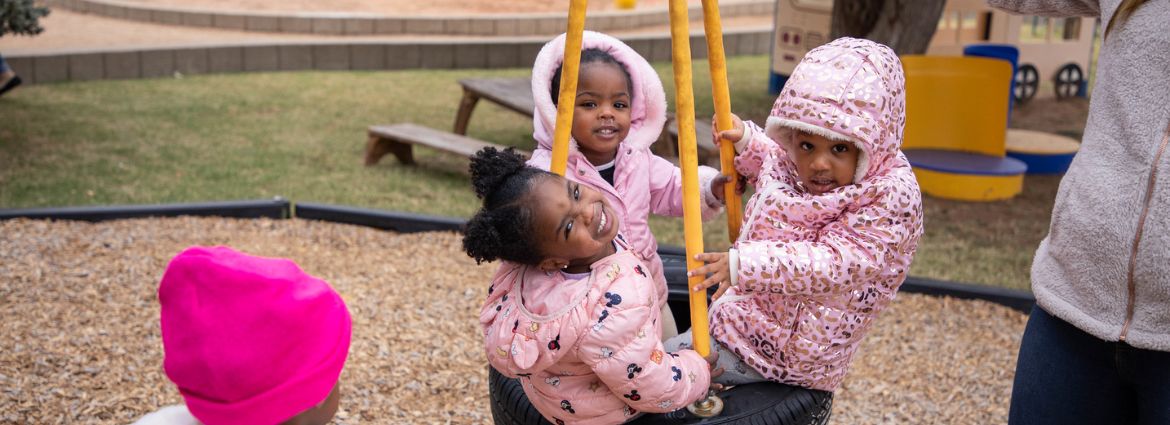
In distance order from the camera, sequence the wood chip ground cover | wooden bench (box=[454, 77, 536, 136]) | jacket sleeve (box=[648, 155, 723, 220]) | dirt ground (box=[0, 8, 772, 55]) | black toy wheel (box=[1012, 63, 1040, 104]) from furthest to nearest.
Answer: dirt ground (box=[0, 8, 772, 55]), black toy wheel (box=[1012, 63, 1040, 104]), wooden bench (box=[454, 77, 536, 136]), the wood chip ground cover, jacket sleeve (box=[648, 155, 723, 220])

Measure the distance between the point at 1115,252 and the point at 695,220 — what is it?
0.79 m

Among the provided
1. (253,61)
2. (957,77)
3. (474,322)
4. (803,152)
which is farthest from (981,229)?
(253,61)

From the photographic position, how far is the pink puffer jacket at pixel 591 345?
1.96 meters

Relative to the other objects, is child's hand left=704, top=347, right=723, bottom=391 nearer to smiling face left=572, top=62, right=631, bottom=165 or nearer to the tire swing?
the tire swing

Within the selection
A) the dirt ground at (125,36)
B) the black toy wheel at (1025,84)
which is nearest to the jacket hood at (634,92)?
the black toy wheel at (1025,84)

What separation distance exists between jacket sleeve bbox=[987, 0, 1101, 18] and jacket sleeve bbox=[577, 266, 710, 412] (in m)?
0.95

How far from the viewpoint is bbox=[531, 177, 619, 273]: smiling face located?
6.48ft

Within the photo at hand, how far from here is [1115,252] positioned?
182 centimetres

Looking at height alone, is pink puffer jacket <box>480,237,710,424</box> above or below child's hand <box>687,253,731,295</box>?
below

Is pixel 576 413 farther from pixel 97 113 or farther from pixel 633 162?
pixel 97 113

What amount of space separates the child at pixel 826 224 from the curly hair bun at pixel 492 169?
0.43m

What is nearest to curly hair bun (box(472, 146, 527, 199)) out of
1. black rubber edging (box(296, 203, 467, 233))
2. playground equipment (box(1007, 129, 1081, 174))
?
black rubber edging (box(296, 203, 467, 233))

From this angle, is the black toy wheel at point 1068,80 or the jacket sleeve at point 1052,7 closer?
the jacket sleeve at point 1052,7

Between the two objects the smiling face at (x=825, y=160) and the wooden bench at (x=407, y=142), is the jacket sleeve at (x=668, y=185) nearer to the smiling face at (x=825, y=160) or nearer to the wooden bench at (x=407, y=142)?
the smiling face at (x=825, y=160)
